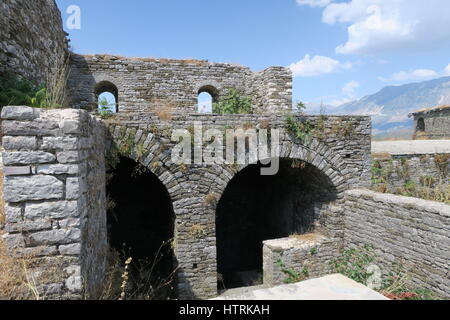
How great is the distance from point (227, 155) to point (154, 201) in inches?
168

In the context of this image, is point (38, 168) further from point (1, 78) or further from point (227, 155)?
point (227, 155)

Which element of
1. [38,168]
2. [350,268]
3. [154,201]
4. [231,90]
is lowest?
[350,268]

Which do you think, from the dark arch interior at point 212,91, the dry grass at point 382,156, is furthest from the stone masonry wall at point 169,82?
the dry grass at point 382,156

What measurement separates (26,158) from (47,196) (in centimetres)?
44

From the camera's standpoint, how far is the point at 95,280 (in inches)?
152

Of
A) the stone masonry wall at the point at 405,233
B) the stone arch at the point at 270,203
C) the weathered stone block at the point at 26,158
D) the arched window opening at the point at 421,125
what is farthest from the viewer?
the arched window opening at the point at 421,125

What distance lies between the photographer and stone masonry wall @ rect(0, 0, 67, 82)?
551 cm

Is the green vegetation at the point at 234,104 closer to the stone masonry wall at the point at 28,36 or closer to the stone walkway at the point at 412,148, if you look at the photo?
the stone walkway at the point at 412,148

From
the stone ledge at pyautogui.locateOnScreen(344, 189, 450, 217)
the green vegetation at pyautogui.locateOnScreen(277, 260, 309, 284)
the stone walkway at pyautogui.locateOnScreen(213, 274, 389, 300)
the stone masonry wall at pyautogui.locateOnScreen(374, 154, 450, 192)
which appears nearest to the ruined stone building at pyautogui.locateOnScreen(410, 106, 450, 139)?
the stone masonry wall at pyautogui.locateOnScreen(374, 154, 450, 192)

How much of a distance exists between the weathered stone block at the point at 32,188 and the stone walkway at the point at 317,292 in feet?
6.82

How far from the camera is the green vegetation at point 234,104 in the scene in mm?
11289

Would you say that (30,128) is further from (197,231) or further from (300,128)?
(300,128)

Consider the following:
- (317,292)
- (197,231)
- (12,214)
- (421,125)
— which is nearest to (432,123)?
(421,125)
